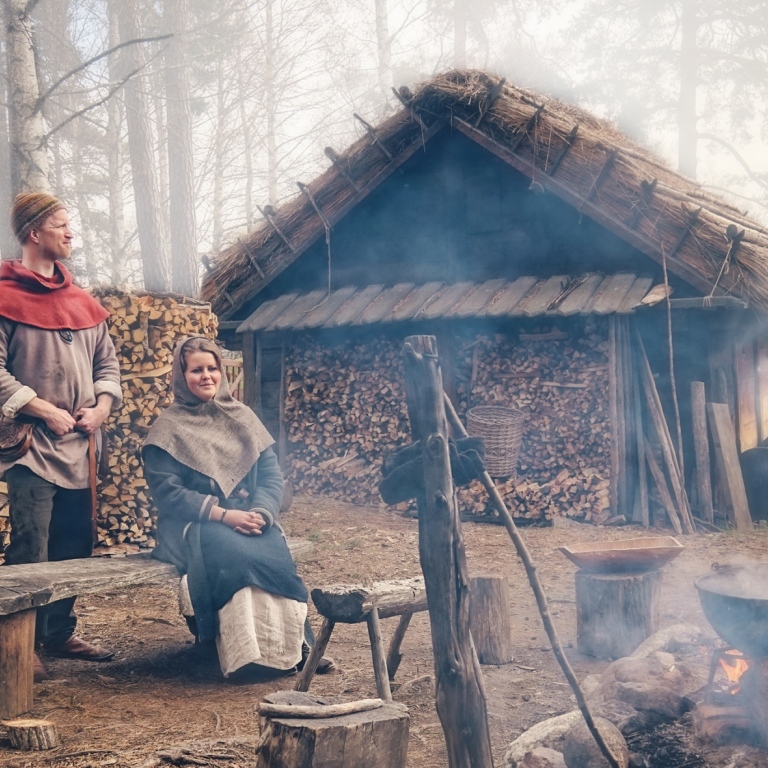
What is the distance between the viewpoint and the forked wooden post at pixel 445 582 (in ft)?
9.34

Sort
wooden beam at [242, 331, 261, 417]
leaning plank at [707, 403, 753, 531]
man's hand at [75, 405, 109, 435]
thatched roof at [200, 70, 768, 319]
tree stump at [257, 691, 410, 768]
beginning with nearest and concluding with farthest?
tree stump at [257, 691, 410, 768], man's hand at [75, 405, 109, 435], thatched roof at [200, 70, 768, 319], leaning plank at [707, 403, 753, 531], wooden beam at [242, 331, 261, 417]

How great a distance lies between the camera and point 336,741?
104 inches

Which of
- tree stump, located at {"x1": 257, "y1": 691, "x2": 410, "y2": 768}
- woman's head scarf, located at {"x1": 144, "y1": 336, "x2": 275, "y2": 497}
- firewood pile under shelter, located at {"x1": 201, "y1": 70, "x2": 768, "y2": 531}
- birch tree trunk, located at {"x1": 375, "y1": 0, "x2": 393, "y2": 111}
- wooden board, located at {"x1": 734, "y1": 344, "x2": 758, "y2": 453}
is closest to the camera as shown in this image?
tree stump, located at {"x1": 257, "y1": 691, "x2": 410, "y2": 768}

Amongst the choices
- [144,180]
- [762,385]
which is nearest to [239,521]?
[762,385]

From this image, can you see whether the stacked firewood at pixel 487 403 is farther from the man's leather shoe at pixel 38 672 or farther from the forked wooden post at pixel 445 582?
the forked wooden post at pixel 445 582

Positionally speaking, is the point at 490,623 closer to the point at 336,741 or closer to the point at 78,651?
the point at 336,741

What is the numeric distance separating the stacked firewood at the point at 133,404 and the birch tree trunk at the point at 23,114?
72.8 inches

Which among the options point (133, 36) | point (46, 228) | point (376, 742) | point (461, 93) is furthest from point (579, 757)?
point (133, 36)

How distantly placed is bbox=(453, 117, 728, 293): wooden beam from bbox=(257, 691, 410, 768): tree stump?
5.98 metres

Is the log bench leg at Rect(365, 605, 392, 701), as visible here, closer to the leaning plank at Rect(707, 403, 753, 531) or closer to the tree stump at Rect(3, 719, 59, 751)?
the tree stump at Rect(3, 719, 59, 751)

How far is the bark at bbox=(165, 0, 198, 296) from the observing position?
1462 cm

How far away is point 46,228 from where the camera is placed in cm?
408

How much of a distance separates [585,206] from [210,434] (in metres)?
5.28

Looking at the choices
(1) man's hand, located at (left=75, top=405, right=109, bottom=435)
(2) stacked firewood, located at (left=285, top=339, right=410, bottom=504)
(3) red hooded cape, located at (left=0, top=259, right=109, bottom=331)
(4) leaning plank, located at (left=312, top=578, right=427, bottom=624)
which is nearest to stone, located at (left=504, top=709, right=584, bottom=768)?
(4) leaning plank, located at (left=312, top=578, right=427, bottom=624)
